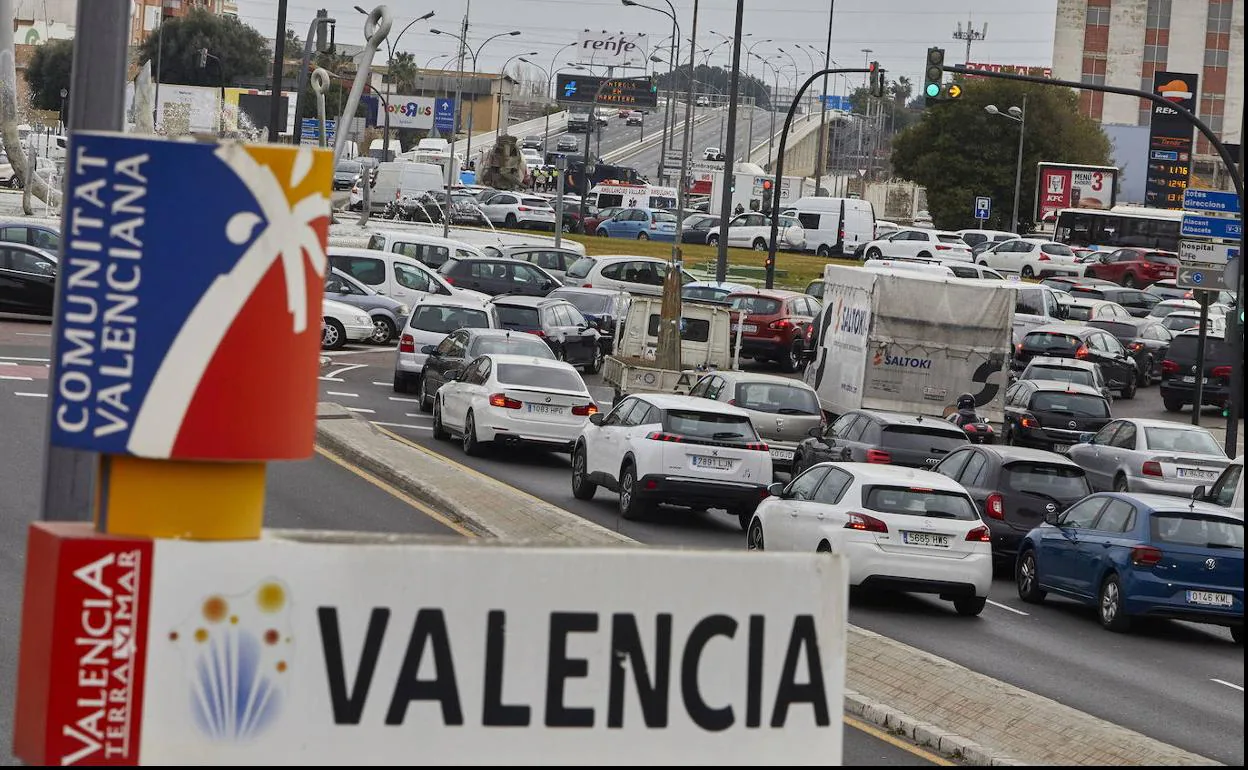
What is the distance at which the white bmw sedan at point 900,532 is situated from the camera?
19.1 metres

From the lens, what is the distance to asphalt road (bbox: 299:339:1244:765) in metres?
14.9

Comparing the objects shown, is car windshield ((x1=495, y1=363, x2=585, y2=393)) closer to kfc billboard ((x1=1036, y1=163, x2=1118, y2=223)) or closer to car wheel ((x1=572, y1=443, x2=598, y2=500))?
car wheel ((x1=572, y1=443, x2=598, y2=500))

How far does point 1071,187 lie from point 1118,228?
10123 millimetres

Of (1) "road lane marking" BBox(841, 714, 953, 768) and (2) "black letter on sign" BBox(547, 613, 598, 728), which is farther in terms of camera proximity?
(1) "road lane marking" BBox(841, 714, 953, 768)

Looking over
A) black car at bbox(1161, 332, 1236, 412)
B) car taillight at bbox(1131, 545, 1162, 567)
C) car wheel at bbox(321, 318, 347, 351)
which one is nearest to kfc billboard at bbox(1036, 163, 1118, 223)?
black car at bbox(1161, 332, 1236, 412)

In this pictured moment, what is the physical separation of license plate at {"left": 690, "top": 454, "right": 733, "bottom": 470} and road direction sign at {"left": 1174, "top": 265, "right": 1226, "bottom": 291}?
10.8m

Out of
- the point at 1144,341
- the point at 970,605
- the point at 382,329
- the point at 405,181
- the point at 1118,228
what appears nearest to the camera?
the point at 970,605

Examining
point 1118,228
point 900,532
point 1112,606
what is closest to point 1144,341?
point 1112,606

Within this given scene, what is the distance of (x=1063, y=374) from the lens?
120 ft

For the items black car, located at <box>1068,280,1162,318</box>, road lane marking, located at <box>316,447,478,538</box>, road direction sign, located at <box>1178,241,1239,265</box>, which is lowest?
road lane marking, located at <box>316,447,478,538</box>

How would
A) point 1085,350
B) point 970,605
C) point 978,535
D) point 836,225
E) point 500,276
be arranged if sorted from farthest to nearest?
1. point 836,225
2. point 500,276
3. point 1085,350
4. point 970,605
5. point 978,535

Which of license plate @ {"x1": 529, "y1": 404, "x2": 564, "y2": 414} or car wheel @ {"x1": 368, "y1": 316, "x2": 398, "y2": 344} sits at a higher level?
car wheel @ {"x1": 368, "y1": 316, "x2": 398, "y2": 344}

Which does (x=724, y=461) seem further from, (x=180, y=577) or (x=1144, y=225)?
(x=1144, y=225)

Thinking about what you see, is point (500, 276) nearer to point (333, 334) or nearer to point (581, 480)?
point (333, 334)
